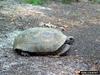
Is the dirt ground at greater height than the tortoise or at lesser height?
lesser

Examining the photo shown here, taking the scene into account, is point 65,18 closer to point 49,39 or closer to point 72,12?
point 72,12

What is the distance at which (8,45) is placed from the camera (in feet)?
22.0

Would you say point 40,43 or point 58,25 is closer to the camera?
point 40,43

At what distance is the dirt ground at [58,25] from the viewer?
17.9ft

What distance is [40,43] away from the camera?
6.03 m

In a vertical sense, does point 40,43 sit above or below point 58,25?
above

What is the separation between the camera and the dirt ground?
5454mm

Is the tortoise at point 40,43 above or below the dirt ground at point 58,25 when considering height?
above

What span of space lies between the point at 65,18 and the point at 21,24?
181cm

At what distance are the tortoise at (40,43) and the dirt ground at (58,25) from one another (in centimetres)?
17

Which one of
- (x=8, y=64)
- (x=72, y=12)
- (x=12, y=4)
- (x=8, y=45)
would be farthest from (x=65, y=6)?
(x=8, y=64)

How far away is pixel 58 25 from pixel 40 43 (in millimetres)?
2945

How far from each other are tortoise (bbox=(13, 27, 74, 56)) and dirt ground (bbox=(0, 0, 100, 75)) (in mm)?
172

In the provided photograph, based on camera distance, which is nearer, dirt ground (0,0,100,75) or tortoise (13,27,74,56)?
dirt ground (0,0,100,75)
